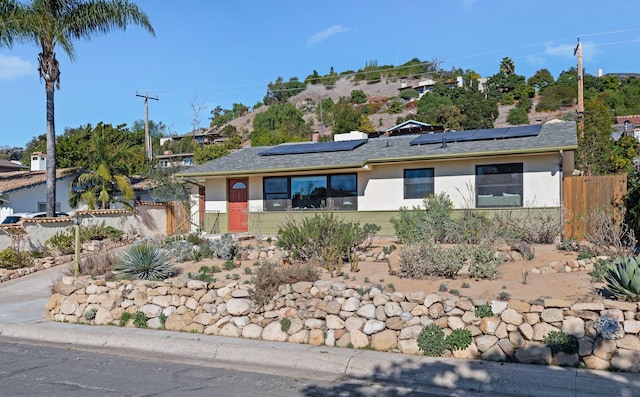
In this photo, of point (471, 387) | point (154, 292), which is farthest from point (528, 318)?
point (154, 292)

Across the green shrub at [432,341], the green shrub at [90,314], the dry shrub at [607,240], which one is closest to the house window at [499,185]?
the dry shrub at [607,240]

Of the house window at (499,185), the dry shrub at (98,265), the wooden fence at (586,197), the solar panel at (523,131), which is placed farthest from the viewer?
the solar panel at (523,131)

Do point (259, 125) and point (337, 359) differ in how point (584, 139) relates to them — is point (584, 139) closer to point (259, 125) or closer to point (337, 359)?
point (337, 359)

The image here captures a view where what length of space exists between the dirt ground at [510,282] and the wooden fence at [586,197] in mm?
3879

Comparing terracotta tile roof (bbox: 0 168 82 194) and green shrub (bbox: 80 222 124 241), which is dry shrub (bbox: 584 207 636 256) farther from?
terracotta tile roof (bbox: 0 168 82 194)

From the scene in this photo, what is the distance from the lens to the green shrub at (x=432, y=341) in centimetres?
860

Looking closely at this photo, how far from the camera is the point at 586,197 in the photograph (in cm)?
1734

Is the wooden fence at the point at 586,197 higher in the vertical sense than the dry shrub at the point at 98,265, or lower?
higher

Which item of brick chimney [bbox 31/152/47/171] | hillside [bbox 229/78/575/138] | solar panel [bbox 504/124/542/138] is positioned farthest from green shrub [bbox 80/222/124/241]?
hillside [bbox 229/78/575/138]

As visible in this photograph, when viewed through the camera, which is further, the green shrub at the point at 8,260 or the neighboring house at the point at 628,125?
the neighboring house at the point at 628,125

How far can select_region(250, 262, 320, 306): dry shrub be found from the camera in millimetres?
10672

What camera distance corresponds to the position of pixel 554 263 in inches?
471

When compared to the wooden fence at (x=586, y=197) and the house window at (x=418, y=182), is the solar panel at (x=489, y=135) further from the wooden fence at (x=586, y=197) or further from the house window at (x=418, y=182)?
the wooden fence at (x=586, y=197)

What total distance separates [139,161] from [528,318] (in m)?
37.2
